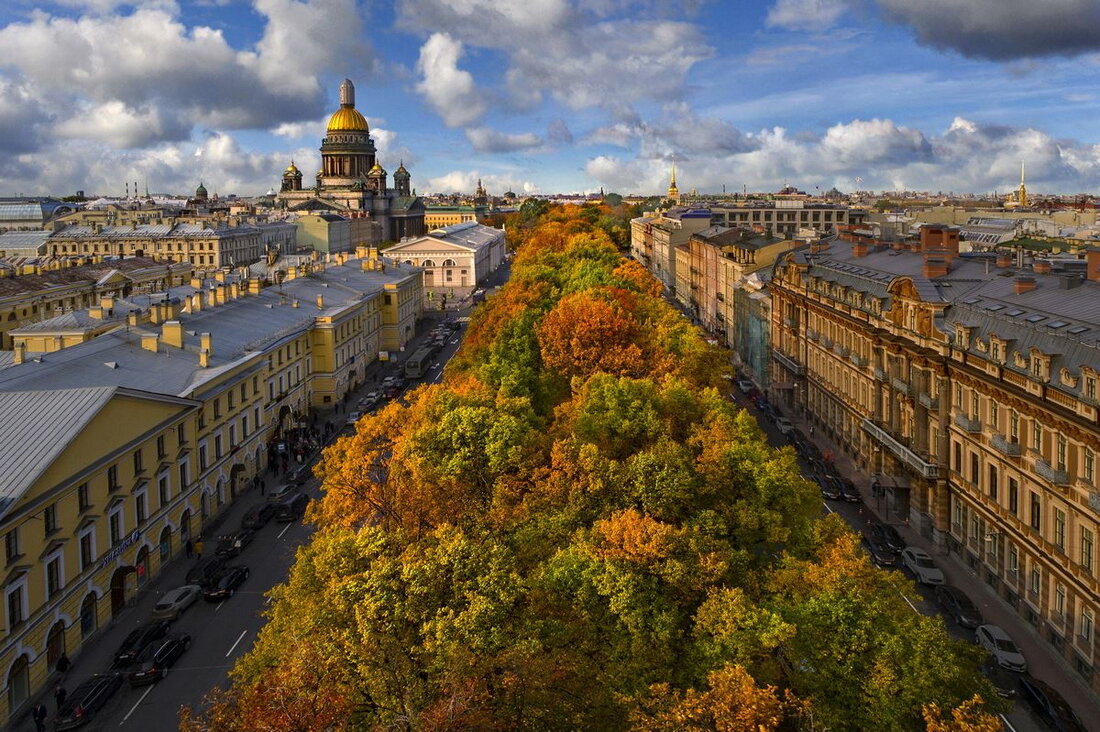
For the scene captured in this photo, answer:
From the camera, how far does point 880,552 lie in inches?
1545

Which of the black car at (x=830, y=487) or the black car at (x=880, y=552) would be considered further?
the black car at (x=830, y=487)

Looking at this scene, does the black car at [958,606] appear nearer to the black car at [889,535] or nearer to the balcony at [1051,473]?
the black car at [889,535]

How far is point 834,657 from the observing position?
1895cm

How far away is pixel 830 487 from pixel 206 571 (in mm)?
28869

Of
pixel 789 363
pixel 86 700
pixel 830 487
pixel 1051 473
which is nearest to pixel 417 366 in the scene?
pixel 789 363

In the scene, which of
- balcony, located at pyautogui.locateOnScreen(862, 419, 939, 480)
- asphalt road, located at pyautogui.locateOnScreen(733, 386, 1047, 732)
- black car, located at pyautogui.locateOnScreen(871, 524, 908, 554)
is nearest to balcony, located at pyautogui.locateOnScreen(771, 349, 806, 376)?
asphalt road, located at pyautogui.locateOnScreen(733, 386, 1047, 732)

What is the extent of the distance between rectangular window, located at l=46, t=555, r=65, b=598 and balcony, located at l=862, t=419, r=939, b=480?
3314cm

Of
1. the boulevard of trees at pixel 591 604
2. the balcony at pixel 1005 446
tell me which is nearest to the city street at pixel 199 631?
the boulevard of trees at pixel 591 604

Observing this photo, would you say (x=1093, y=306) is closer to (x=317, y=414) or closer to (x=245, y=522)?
(x=245, y=522)

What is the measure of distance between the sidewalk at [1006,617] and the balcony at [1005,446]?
5.52 meters

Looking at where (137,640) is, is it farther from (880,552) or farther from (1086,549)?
(1086,549)

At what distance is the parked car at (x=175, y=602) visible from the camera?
113ft

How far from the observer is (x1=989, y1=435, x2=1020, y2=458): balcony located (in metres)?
34.0

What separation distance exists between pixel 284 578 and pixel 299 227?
149164mm
